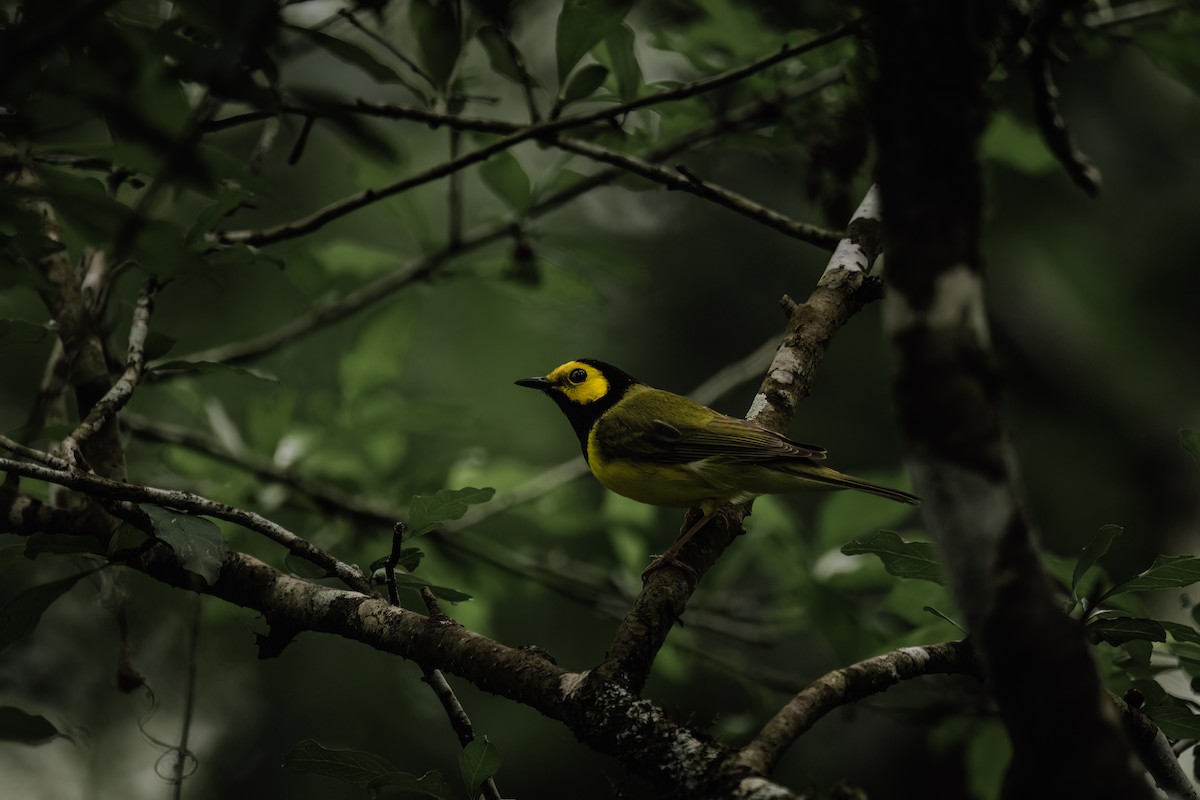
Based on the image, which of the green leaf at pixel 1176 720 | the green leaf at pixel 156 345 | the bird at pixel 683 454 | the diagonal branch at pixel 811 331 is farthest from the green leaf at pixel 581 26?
the green leaf at pixel 1176 720

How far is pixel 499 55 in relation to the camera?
373 cm

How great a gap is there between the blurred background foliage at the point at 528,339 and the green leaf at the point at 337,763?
20.1 inches

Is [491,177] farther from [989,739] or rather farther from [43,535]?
[989,739]

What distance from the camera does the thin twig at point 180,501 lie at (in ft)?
7.63

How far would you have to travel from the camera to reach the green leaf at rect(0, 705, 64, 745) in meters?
2.05

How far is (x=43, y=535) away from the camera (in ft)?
7.93

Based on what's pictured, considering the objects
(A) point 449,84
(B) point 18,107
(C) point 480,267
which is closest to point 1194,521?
(C) point 480,267

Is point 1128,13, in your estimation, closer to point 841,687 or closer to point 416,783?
point 841,687

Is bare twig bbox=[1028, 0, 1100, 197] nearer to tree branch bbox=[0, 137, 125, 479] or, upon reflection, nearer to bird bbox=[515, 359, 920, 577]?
bird bbox=[515, 359, 920, 577]

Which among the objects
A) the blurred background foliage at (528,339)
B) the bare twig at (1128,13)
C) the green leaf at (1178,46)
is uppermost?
the bare twig at (1128,13)

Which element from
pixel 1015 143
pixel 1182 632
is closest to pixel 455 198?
pixel 1015 143

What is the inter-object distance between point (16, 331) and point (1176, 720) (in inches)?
125

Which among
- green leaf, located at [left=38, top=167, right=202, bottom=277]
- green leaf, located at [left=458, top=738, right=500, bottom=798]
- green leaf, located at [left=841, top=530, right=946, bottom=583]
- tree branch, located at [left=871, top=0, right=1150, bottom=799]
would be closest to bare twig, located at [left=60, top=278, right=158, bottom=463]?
green leaf, located at [left=38, top=167, right=202, bottom=277]

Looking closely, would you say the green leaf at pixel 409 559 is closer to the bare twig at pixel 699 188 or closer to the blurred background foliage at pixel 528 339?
the blurred background foliage at pixel 528 339
